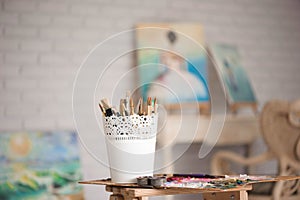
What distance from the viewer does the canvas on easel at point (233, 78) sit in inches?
183

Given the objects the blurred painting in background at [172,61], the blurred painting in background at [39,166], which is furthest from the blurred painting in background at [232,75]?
the blurred painting in background at [39,166]

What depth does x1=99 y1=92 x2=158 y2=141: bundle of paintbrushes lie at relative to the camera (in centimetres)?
208

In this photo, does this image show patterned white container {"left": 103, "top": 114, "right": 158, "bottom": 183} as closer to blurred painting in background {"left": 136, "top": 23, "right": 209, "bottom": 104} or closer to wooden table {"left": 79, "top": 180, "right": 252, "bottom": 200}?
wooden table {"left": 79, "top": 180, "right": 252, "bottom": 200}

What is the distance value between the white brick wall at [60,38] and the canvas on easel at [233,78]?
0.14 m

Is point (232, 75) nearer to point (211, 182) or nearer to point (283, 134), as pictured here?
point (283, 134)

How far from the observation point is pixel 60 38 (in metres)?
4.25

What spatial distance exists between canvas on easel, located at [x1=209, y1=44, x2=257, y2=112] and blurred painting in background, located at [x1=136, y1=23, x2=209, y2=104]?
0.13 metres

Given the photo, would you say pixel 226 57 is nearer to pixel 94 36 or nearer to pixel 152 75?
pixel 152 75

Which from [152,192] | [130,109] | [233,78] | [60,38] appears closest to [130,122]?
[130,109]

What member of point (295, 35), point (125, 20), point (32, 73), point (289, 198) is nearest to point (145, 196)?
point (289, 198)

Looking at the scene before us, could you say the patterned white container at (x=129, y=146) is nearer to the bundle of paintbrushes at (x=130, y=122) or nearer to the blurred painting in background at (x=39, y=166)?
the bundle of paintbrushes at (x=130, y=122)

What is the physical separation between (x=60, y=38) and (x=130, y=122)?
7.54 ft

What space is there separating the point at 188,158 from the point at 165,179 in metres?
2.68

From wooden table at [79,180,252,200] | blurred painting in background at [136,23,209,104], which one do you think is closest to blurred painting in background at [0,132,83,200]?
blurred painting in background at [136,23,209,104]
